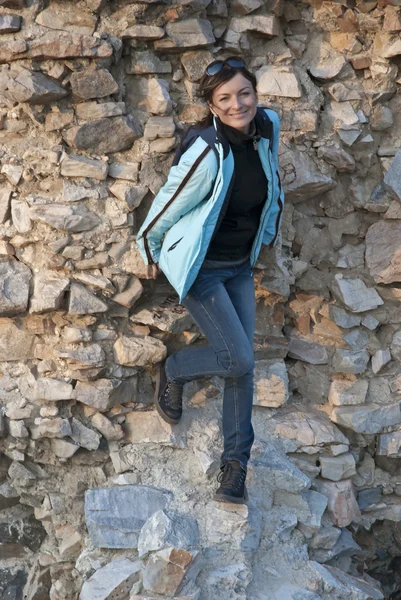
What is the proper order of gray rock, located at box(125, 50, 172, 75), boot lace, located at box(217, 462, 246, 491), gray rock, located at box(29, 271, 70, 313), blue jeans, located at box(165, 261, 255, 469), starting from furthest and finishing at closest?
gray rock, located at box(125, 50, 172, 75), gray rock, located at box(29, 271, 70, 313), boot lace, located at box(217, 462, 246, 491), blue jeans, located at box(165, 261, 255, 469)

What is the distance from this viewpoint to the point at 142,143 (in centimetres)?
461

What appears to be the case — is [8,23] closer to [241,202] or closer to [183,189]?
[183,189]

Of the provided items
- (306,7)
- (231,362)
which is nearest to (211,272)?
(231,362)

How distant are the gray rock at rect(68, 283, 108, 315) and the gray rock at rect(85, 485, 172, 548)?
3.43ft

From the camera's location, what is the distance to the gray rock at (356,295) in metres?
5.02

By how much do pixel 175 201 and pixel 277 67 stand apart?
1.45 metres

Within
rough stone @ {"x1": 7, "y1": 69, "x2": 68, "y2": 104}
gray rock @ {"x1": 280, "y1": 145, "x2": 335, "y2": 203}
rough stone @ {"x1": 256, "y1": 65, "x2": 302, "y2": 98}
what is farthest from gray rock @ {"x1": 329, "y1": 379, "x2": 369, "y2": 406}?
rough stone @ {"x1": 7, "y1": 69, "x2": 68, "y2": 104}

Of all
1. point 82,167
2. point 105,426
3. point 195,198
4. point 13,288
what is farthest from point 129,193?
point 105,426

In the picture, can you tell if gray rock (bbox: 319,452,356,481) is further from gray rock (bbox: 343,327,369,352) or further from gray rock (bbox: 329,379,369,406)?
gray rock (bbox: 343,327,369,352)

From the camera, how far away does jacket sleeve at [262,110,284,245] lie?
4109 mm

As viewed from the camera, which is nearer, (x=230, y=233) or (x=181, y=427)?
(x=230, y=233)

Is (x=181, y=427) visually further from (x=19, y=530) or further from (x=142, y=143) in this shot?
(x=142, y=143)

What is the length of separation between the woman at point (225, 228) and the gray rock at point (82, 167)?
1.96 feet

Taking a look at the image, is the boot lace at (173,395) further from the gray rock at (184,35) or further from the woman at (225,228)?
the gray rock at (184,35)
